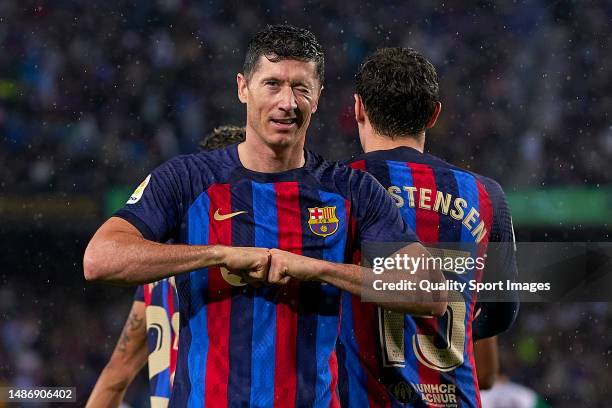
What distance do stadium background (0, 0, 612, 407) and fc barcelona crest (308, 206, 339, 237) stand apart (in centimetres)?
728

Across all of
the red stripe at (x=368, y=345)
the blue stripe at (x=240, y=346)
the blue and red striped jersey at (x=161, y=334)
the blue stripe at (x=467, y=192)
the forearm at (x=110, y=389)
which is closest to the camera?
the blue stripe at (x=240, y=346)

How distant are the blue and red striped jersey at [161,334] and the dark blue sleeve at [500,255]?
1254 millimetres

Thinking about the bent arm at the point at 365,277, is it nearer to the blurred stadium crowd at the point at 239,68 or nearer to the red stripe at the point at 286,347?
the red stripe at the point at 286,347

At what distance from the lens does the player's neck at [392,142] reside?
11.2 feet

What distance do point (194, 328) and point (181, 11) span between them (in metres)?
9.03

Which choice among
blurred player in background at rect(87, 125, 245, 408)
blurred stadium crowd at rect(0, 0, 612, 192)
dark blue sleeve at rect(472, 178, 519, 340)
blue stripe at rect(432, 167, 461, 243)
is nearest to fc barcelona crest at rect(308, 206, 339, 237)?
blue stripe at rect(432, 167, 461, 243)

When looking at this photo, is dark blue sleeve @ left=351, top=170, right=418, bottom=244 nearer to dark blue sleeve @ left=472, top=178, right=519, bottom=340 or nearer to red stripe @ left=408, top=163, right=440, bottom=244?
red stripe @ left=408, top=163, right=440, bottom=244

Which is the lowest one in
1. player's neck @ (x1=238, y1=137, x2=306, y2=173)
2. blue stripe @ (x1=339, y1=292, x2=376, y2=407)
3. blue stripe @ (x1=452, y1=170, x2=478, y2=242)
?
blue stripe @ (x1=339, y1=292, x2=376, y2=407)

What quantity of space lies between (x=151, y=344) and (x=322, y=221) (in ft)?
5.17

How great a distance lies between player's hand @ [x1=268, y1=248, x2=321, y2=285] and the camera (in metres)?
2.57

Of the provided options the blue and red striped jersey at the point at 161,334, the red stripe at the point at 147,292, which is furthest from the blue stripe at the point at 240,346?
the red stripe at the point at 147,292

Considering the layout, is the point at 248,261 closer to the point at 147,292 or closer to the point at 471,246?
the point at 471,246

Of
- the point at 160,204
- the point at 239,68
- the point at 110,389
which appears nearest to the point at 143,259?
the point at 160,204

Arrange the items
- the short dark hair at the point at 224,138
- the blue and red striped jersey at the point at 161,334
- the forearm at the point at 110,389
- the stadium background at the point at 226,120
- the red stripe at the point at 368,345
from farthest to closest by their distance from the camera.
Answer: the stadium background at the point at 226,120 → the short dark hair at the point at 224,138 → the forearm at the point at 110,389 → the blue and red striped jersey at the point at 161,334 → the red stripe at the point at 368,345
